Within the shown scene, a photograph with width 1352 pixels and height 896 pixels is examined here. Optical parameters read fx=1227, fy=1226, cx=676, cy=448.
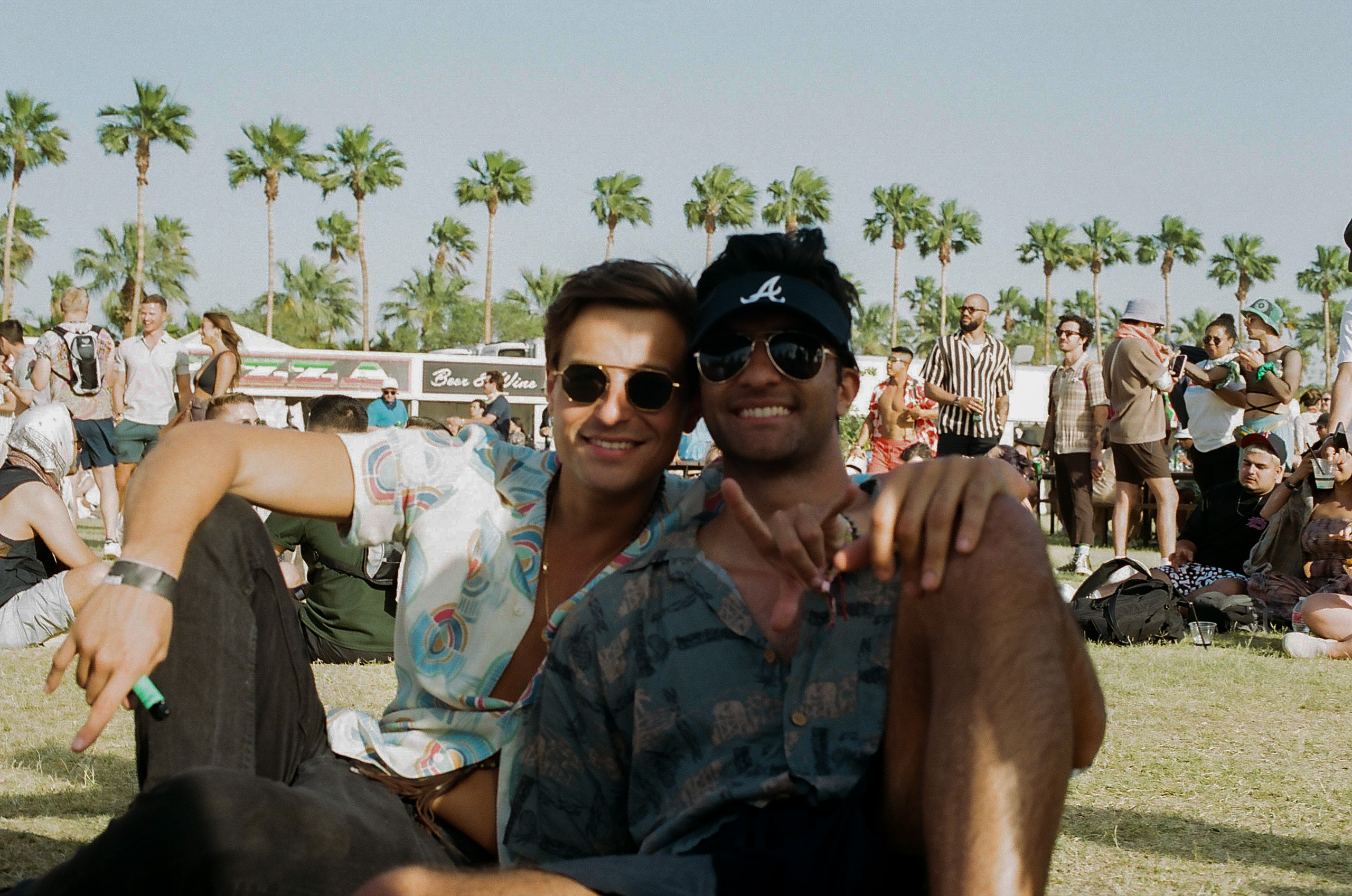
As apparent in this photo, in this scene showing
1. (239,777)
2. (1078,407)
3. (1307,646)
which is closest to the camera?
(239,777)

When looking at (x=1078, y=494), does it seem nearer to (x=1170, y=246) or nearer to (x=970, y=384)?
(x=970, y=384)

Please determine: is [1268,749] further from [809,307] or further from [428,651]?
[428,651]

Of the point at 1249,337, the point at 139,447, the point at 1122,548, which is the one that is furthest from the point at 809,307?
the point at 139,447

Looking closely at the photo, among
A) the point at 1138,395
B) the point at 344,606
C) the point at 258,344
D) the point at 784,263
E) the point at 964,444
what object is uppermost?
the point at 258,344

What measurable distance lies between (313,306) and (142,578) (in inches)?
2611

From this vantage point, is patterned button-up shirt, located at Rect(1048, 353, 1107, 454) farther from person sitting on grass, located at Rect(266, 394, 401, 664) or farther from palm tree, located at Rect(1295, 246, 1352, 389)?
palm tree, located at Rect(1295, 246, 1352, 389)

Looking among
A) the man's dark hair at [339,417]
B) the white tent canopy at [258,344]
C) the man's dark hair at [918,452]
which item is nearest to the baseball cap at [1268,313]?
the man's dark hair at [918,452]

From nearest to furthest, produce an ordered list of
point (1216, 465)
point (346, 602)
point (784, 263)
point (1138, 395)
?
point (784, 263) → point (346, 602) → point (1138, 395) → point (1216, 465)

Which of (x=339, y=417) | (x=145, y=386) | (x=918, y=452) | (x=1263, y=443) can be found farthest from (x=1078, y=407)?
(x=145, y=386)

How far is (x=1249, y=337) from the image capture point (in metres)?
11.2

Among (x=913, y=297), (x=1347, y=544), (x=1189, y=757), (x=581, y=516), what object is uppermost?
(x=913, y=297)

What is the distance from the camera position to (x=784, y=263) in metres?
2.74

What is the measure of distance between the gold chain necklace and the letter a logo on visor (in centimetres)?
48

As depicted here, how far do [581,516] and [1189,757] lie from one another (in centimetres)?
314
